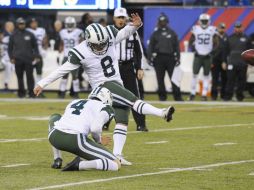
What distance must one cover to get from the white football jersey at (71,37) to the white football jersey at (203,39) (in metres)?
2.70

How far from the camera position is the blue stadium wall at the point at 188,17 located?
2670 cm

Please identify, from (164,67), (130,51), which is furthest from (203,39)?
(130,51)

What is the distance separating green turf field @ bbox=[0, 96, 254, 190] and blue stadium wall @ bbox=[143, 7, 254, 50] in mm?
6749

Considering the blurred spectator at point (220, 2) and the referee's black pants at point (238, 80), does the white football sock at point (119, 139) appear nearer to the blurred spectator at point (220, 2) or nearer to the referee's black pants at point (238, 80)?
the referee's black pants at point (238, 80)

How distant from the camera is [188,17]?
89.1ft

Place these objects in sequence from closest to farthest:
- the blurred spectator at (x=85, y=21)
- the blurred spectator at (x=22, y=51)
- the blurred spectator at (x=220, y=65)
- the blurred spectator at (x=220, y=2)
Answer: the blurred spectator at (x=220, y=65) < the blurred spectator at (x=22, y=51) < the blurred spectator at (x=85, y=21) < the blurred spectator at (x=220, y=2)

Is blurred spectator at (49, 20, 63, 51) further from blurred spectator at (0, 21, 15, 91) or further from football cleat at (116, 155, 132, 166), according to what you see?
football cleat at (116, 155, 132, 166)

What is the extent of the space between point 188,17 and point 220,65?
2883 millimetres

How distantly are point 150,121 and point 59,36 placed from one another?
24.2 feet

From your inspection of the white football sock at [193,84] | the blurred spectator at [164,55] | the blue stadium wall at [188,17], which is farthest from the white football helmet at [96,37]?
the blue stadium wall at [188,17]

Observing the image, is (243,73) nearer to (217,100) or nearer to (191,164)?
(217,100)

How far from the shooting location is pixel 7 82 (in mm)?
27172

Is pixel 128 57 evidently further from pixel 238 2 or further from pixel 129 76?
pixel 238 2

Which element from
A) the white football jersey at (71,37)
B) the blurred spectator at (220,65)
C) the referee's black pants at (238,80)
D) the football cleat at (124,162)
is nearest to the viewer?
the football cleat at (124,162)
